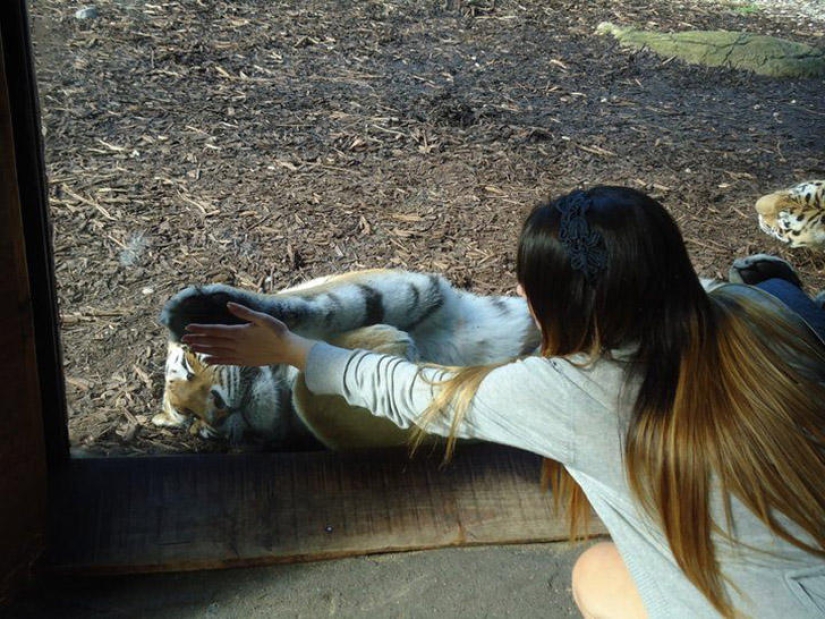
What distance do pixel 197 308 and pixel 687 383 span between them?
1.48 m

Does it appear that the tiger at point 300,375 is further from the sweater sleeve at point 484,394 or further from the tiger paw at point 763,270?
the tiger paw at point 763,270

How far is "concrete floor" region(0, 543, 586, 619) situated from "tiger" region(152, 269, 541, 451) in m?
0.48

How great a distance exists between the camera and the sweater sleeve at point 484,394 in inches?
76.2

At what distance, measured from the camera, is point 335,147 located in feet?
16.8

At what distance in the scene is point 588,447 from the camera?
1911 millimetres

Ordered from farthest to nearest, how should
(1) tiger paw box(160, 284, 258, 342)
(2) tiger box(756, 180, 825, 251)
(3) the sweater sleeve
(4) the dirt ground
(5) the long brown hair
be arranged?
(2) tiger box(756, 180, 825, 251), (4) the dirt ground, (1) tiger paw box(160, 284, 258, 342), (3) the sweater sleeve, (5) the long brown hair

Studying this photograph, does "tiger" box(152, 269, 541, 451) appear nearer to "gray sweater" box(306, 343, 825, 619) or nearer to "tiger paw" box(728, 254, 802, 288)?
"gray sweater" box(306, 343, 825, 619)

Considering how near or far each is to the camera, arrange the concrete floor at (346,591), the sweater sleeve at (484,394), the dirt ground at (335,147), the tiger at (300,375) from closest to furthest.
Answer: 1. the sweater sleeve at (484,394)
2. the concrete floor at (346,591)
3. the tiger at (300,375)
4. the dirt ground at (335,147)

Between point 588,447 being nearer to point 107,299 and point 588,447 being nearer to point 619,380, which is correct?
point 619,380

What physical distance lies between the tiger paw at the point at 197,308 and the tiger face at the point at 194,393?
1.13 ft

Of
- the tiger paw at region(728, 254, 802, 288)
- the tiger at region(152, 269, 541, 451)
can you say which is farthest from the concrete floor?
the tiger paw at region(728, 254, 802, 288)

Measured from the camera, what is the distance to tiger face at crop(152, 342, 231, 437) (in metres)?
3.05

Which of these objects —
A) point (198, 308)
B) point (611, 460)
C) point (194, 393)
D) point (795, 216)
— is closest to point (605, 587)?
point (611, 460)

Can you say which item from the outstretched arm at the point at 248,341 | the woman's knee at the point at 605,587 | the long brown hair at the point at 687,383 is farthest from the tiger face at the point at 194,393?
the long brown hair at the point at 687,383
